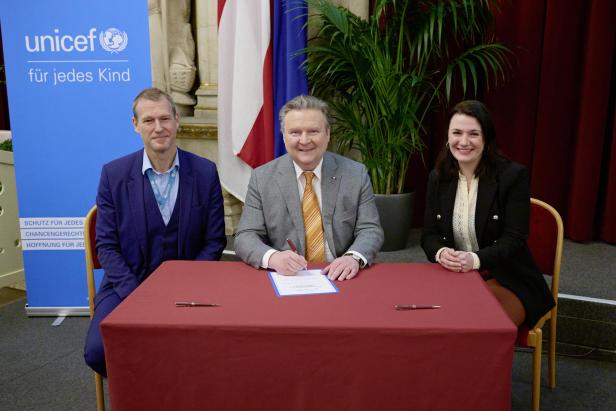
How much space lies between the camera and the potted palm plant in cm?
326

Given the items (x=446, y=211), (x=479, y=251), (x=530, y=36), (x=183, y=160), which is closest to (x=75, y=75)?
(x=183, y=160)

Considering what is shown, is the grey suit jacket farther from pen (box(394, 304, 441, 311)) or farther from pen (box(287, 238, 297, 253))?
pen (box(394, 304, 441, 311))

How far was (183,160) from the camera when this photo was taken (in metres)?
2.25

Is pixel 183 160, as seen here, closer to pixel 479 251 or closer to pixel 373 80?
pixel 479 251

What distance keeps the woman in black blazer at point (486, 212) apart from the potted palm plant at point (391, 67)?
111cm

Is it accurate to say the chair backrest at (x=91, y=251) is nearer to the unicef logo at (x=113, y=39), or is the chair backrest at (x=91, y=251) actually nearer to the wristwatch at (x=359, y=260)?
the wristwatch at (x=359, y=260)

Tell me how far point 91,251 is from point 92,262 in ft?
0.14

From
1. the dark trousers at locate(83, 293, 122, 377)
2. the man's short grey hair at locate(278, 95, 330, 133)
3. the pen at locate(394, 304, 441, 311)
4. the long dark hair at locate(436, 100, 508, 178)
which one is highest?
A: the man's short grey hair at locate(278, 95, 330, 133)

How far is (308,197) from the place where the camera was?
206cm

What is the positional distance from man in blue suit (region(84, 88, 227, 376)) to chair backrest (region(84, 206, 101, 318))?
Answer: 0.03 m

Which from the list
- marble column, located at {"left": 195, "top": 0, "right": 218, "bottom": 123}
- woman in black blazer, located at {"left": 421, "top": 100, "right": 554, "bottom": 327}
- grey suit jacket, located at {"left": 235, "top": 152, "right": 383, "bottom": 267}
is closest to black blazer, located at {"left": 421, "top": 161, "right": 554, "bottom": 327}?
woman in black blazer, located at {"left": 421, "top": 100, "right": 554, "bottom": 327}

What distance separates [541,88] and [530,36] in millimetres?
323

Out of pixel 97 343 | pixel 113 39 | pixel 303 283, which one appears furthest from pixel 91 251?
pixel 113 39

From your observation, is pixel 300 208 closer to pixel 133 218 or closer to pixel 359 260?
pixel 359 260
